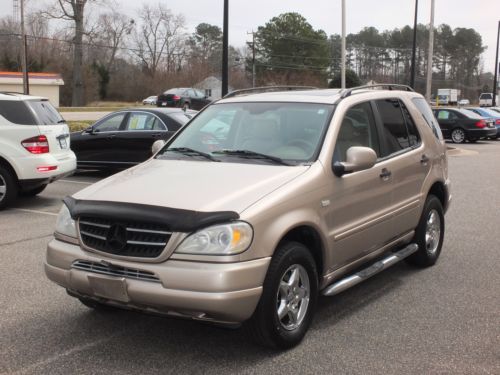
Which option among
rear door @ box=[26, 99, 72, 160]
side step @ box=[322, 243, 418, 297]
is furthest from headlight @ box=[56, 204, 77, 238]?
rear door @ box=[26, 99, 72, 160]

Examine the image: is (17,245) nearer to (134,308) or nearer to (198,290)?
(134,308)

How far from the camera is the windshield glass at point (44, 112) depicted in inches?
374

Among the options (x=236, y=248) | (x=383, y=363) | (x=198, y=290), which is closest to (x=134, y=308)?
(x=198, y=290)

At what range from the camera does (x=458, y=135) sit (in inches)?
1052

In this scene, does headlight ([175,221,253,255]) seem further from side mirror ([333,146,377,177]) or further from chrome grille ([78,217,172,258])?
side mirror ([333,146,377,177])

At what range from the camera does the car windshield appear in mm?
4637

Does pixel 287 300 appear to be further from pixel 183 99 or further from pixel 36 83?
pixel 36 83

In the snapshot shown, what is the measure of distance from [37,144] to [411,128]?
19.6 ft

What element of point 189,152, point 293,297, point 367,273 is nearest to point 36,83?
point 189,152

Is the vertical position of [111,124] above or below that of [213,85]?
below

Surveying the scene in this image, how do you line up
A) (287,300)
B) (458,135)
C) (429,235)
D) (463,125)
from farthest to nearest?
(458,135) → (463,125) → (429,235) → (287,300)

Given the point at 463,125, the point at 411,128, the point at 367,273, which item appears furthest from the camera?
the point at 463,125

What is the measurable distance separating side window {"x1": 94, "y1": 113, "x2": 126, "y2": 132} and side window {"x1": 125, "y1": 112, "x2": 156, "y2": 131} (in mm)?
239

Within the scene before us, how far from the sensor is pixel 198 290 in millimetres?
3512
